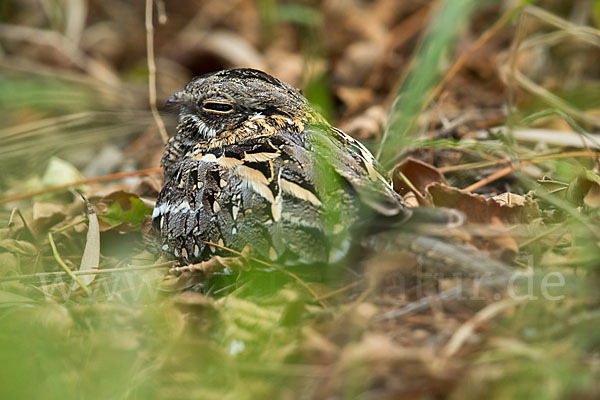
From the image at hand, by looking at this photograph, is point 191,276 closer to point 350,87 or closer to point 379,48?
point 350,87

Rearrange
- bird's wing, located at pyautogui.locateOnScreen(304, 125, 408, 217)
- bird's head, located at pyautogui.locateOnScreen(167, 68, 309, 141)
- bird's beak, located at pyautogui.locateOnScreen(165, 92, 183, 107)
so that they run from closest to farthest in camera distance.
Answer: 1. bird's wing, located at pyautogui.locateOnScreen(304, 125, 408, 217)
2. bird's head, located at pyautogui.locateOnScreen(167, 68, 309, 141)
3. bird's beak, located at pyautogui.locateOnScreen(165, 92, 183, 107)

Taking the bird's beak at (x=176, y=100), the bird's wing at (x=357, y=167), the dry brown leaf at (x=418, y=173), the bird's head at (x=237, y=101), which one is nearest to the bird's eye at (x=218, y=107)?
the bird's head at (x=237, y=101)

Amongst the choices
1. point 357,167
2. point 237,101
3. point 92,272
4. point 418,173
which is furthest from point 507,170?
point 92,272

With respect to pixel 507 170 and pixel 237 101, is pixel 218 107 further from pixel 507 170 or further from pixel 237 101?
pixel 507 170

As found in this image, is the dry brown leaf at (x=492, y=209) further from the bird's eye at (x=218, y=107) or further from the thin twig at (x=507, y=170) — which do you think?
the bird's eye at (x=218, y=107)

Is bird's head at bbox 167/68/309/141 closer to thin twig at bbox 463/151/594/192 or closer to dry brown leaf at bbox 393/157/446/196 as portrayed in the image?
dry brown leaf at bbox 393/157/446/196

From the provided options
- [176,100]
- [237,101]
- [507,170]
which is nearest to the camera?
[237,101]

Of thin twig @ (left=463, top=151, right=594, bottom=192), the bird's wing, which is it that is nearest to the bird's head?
the bird's wing
